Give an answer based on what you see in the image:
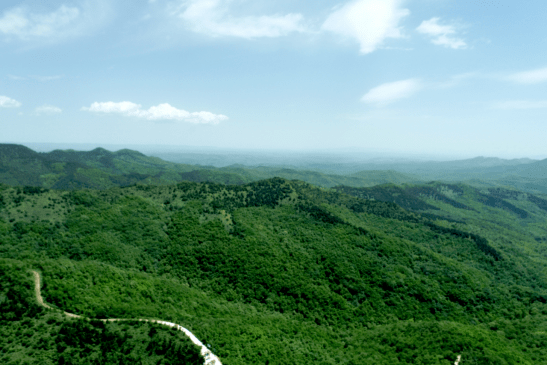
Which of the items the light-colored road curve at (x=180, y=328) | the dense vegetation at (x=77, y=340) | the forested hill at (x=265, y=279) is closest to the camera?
the dense vegetation at (x=77, y=340)

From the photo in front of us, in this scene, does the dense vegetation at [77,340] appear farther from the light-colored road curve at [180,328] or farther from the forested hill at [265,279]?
the light-colored road curve at [180,328]

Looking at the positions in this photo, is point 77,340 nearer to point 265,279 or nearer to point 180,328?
point 180,328

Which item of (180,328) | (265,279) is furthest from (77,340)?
(265,279)

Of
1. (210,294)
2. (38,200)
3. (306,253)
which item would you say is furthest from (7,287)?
(306,253)

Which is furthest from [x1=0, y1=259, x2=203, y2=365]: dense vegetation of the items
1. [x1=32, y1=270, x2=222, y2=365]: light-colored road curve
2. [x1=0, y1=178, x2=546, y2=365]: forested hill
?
[x1=32, y1=270, x2=222, y2=365]: light-colored road curve

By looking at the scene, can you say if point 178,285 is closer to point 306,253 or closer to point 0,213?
point 306,253

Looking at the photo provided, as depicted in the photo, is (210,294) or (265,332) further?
(210,294)

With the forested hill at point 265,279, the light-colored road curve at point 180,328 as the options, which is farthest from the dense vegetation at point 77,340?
the light-colored road curve at point 180,328

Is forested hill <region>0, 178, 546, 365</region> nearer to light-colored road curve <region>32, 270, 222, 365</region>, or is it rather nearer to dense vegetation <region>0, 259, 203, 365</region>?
dense vegetation <region>0, 259, 203, 365</region>
